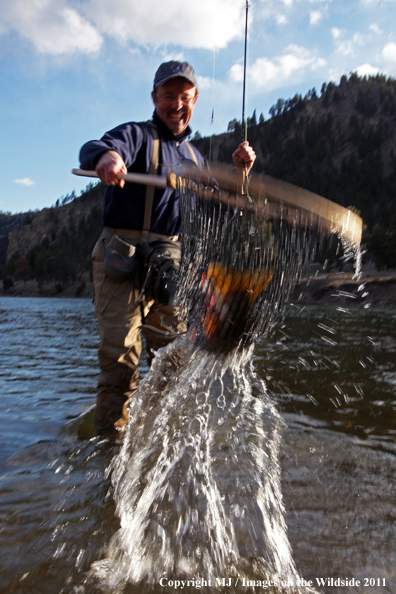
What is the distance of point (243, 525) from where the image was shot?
237cm

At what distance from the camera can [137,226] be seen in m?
3.63

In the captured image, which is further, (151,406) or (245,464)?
(151,406)

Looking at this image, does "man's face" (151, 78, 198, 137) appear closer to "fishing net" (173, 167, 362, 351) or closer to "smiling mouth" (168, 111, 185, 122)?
"smiling mouth" (168, 111, 185, 122)

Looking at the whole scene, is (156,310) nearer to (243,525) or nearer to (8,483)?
(8,483)

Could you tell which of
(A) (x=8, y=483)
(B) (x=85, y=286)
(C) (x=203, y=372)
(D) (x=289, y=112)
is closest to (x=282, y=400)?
(C) (x=203, y=372)

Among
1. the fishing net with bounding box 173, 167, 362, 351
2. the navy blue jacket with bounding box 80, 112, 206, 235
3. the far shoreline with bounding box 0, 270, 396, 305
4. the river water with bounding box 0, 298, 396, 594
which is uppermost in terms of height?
the navy blue jacket with bounding box 80, 112, 206, 235

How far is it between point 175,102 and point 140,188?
2.47 ft

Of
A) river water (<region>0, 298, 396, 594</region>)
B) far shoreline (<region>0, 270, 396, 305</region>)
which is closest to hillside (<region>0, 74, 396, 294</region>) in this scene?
far shoreline (<region>0, 270, 396, 305</region>)

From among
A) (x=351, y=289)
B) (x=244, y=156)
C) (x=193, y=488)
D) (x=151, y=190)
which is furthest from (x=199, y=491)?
(x=351, y=289)

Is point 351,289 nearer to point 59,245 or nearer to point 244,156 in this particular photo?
point 244,156

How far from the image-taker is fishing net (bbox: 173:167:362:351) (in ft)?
8.91

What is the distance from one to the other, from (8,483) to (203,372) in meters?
1.61

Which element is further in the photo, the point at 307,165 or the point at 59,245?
the point at 59,245

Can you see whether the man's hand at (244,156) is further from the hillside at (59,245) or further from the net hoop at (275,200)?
the hillside at (59,245)
